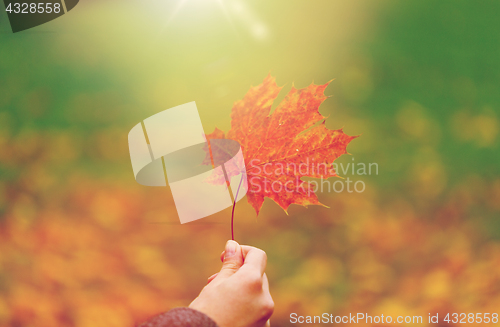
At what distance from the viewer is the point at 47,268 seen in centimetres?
94

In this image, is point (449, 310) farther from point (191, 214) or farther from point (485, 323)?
point (191, 214)

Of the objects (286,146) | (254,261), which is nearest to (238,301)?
(254,261)

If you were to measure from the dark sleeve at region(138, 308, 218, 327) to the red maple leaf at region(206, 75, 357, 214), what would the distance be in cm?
45

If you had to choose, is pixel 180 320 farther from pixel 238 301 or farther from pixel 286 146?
pixel 286 146

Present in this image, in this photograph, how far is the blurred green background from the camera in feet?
2.91

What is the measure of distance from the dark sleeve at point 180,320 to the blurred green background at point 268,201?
0.53m

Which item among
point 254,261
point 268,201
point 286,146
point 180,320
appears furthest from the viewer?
point 268,201

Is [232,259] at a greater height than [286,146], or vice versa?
[286,146]

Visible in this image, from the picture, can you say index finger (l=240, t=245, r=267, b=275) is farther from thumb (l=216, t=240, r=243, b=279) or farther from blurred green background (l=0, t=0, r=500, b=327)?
blurred green background (l=0, t=0, r=500, b=327)

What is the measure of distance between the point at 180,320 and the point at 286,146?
510 millimetres

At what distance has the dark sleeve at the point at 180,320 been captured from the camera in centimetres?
33

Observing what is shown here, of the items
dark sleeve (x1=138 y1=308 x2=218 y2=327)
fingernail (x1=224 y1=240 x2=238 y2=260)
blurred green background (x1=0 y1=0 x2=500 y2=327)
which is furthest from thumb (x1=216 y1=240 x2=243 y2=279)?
blurred green background (x1=0 y1=0 x2=500 y2=327)

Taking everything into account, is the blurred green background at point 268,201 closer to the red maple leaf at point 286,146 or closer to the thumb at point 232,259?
the red maple leaf at point 286,146

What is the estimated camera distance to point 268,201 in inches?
34.6
